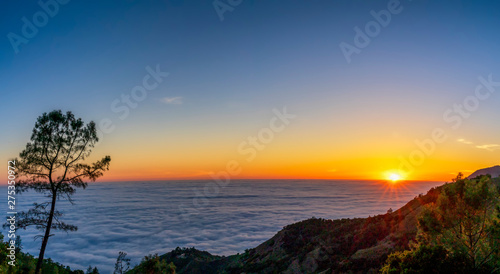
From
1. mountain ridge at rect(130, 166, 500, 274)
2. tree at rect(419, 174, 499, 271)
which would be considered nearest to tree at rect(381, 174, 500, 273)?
tree at rect(419, 174, 499, 271)

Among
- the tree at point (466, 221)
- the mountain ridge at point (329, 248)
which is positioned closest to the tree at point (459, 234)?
the tree at point (466, 221)

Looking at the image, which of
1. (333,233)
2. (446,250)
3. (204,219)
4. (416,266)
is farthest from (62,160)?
(204,219)

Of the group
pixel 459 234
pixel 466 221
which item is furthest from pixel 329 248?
pixel 466 221

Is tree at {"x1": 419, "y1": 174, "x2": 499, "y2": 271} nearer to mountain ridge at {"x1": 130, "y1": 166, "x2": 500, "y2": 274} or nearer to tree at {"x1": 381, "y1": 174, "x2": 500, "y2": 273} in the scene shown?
tree at {"x1": 381, "y1": 174, "x2": 500, "y2": 273}

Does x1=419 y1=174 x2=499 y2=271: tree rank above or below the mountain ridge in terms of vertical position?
above

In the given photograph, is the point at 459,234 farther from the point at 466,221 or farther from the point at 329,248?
the point at 329,248

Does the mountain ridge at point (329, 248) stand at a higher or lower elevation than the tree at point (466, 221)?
lower

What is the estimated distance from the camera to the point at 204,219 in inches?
3780

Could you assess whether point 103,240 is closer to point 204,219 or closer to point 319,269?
point 204,219

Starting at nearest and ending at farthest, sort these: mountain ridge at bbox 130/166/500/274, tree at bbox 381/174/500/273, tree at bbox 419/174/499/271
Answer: tree at bbox 381/174/500/273, tree at bbox 419/174/499/271, mountain ridge at bbox 130/166/500/274

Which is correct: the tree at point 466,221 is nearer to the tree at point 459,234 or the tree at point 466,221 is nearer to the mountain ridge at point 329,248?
the tree at point 459,234

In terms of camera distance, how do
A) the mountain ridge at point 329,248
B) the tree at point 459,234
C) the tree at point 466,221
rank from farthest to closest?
the mountain ridge at point 329,248, the tree at point 466,221, the tree at point 459,234

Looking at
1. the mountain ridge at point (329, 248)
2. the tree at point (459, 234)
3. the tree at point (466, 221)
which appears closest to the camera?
the tree at point (459, 234)

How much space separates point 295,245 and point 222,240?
112ft
